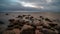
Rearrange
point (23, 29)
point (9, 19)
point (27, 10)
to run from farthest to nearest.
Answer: point (27, 10) → point (9, 19) → point (23, 29)

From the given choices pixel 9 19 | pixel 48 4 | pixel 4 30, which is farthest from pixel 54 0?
pixel 4 30

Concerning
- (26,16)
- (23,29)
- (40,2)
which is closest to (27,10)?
(26,16)

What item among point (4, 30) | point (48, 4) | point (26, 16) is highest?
point (48, 4)

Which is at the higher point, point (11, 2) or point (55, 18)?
point (11, 2)

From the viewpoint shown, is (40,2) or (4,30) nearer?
(4,30)

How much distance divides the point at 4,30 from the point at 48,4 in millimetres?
658

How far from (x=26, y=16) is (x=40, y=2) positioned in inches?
10.7

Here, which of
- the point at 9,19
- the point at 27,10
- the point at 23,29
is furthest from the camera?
the point at 27,10

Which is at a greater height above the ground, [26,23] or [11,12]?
[11,12]

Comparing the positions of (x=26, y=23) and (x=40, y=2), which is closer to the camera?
(x=26, y=23)

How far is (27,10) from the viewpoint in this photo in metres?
1.25

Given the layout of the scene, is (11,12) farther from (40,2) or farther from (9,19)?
(40,2)

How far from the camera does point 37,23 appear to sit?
Result: 110 centimetres

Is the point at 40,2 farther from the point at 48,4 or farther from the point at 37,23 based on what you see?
the point at 37,23
